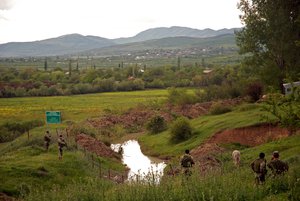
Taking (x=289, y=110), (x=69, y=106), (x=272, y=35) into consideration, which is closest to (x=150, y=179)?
(x=289, y=110)

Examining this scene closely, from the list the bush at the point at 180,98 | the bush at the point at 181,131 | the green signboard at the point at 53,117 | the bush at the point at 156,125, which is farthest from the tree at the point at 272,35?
the bush at the point at 180,98

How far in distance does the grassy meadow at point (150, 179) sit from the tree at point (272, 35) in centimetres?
617

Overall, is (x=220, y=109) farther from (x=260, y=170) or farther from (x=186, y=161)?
(x=260, y=170)

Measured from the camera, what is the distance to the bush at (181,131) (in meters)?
53.6

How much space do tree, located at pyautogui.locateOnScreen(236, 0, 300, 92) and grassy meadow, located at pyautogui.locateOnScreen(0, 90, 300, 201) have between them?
617 centimetres

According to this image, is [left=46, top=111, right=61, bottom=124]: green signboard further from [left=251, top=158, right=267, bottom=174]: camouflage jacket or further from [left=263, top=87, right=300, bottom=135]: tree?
[left=263, top=87, right=300, bottom=135]: tree

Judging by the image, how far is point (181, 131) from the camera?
176 ft

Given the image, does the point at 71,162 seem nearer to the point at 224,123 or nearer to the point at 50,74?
the point at 224,123

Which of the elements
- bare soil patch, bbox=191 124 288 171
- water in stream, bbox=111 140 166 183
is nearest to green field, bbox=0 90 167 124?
water in stream, bbox=111 140 166 183

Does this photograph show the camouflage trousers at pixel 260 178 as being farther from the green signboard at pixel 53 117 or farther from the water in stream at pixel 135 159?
the green signboard at pixel 53 117

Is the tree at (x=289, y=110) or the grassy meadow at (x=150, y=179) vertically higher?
the tree at (x=289, y=110)

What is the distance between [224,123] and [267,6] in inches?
579

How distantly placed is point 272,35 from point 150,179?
32792 millimetres

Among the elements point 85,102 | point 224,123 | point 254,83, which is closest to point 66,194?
point 224,123
